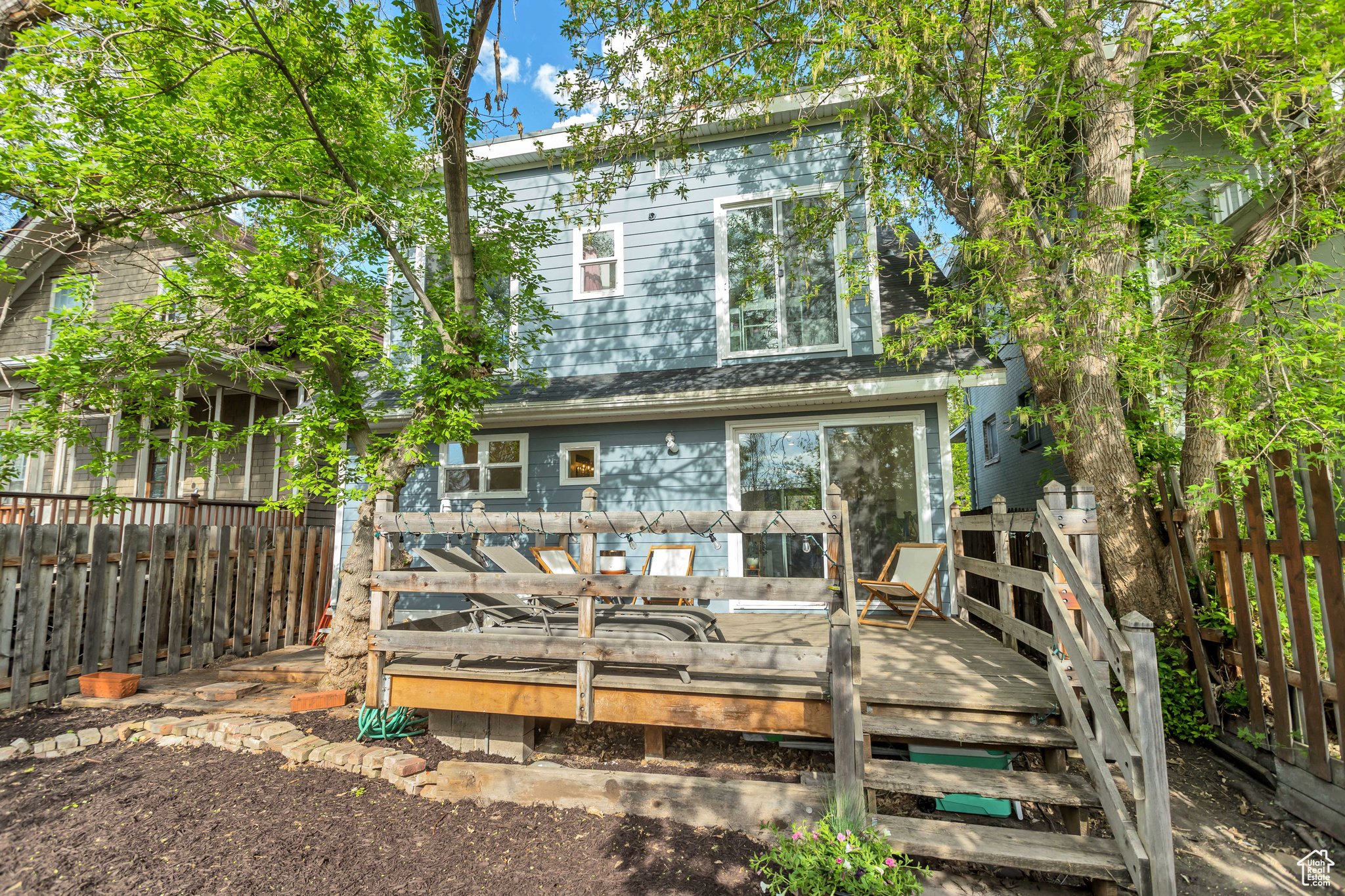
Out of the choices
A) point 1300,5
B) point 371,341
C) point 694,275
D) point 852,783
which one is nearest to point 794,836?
point 852,783

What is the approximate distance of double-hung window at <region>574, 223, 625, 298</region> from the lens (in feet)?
28.1

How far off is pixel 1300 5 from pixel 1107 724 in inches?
181

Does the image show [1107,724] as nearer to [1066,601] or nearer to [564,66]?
[1066,601]

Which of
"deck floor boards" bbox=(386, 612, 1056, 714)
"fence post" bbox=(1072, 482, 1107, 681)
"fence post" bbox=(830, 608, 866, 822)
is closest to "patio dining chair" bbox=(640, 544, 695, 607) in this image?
"deck floor boards" bbox=(386, 612, 1056, 714)

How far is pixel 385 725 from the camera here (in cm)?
464

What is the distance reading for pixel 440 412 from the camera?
19.1 feet

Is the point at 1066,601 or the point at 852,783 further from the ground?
the point at 1066,601

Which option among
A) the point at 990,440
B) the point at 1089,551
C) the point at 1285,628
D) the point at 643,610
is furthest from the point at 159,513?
the point at 990,440

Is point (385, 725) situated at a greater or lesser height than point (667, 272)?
lesser

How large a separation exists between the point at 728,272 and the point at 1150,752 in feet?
21.9

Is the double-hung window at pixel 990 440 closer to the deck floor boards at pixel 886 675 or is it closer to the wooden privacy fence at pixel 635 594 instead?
the deck floor boards at pixel 886 675

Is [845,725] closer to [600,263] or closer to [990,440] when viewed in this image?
[600,263]

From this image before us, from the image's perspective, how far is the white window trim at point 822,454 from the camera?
23.0 ft

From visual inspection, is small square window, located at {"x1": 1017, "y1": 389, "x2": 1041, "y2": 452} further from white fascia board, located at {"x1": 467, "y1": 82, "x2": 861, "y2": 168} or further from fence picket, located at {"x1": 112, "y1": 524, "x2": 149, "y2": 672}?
fence picket, located at {"x1": 112, "y1": 524, "x2": 149, "y2": 672}
